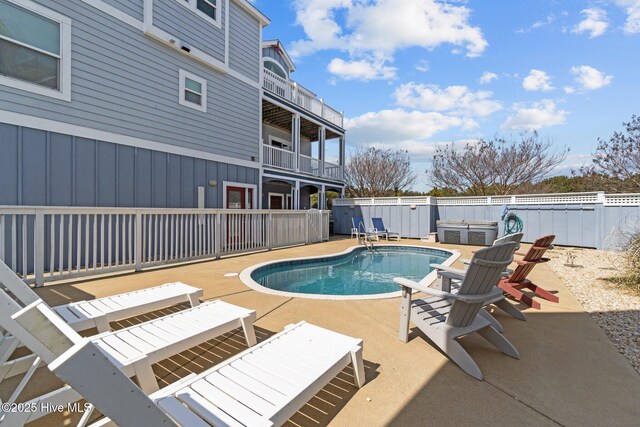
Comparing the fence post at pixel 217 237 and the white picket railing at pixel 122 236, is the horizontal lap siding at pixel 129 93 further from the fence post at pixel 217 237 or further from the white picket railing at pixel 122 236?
the fence post at pixel 217 237

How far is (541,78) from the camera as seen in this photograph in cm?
1469

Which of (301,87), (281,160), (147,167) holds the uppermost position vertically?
(301,87)

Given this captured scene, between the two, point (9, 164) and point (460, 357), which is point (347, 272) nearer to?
point (460, 357)

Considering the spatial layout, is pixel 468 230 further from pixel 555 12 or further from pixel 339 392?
pixel 339 392

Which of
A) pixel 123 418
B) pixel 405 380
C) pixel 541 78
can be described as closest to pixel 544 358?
pixel 405 380

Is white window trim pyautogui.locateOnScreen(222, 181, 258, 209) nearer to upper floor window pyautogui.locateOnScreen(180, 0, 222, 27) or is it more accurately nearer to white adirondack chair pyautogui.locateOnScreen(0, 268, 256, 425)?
upper floor window pyautogui.locateOnScreen(180, 0, 222, 27)

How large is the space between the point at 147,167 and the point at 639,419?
28.9ft

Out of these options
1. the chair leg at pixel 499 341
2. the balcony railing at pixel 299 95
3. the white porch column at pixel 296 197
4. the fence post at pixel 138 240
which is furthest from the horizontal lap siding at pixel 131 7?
the chair leg at pixel 499 341

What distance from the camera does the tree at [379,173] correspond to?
2316 cm

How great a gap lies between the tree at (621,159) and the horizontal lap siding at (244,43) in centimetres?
1667

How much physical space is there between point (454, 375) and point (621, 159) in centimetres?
1780

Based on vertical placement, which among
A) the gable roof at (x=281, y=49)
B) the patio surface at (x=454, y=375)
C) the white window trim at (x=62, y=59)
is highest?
the gable roof at (x=281, y=49)

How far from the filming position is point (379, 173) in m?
23.1

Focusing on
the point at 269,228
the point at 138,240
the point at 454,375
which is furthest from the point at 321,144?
the point at 454,375
